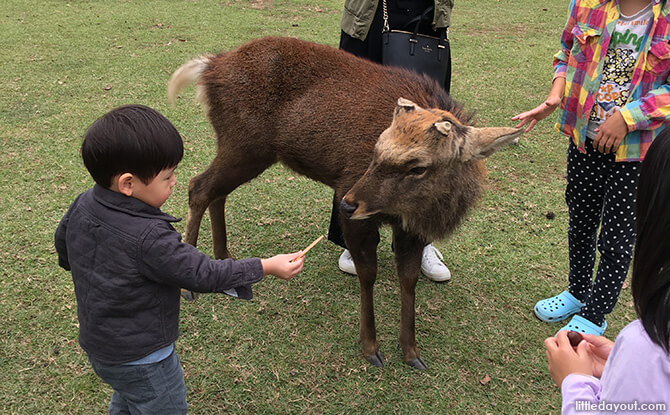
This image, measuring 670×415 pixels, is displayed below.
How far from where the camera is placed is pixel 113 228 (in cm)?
192

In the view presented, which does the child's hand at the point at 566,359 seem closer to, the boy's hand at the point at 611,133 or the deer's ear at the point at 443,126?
the deer's ear at the point at 443,126

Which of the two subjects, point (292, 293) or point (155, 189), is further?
point (292, 293)

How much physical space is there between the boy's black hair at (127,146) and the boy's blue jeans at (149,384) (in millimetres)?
755

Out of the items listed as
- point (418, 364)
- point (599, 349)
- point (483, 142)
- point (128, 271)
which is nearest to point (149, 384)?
point (128, 271)

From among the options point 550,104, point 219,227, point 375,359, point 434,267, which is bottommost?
point 375,359

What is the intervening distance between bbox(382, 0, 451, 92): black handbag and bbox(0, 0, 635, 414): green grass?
1240mm

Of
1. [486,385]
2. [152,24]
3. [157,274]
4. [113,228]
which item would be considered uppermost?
[113,228]

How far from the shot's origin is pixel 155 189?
201cm

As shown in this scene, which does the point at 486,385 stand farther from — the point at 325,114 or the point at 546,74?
the point at 546,74

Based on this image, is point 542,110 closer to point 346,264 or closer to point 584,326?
point 584,326

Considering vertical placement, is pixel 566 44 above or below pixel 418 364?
above

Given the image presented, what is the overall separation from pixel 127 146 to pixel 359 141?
61.0 inches

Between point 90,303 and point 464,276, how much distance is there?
2.94m

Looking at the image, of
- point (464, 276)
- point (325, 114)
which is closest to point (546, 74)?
point (464, 276)
